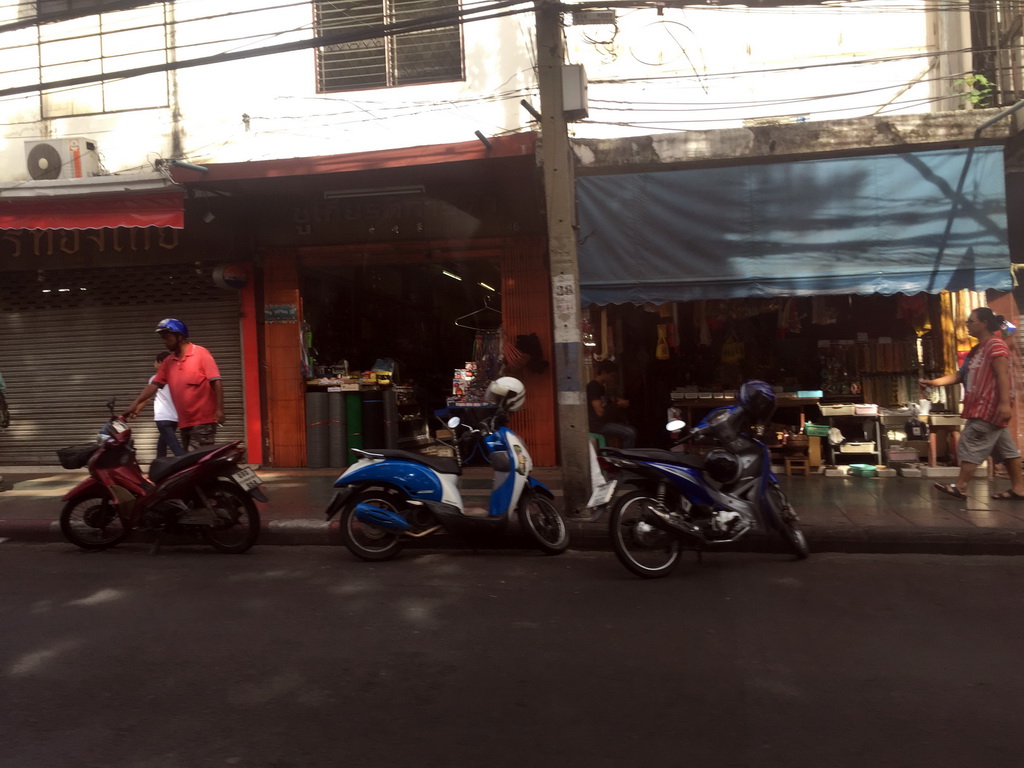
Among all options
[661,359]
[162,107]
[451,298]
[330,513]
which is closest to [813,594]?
[330,513]

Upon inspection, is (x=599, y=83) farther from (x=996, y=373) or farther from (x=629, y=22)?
(x=996, y=373)

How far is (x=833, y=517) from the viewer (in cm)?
759

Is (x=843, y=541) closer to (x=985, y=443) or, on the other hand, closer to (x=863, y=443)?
(x=985, y=443)

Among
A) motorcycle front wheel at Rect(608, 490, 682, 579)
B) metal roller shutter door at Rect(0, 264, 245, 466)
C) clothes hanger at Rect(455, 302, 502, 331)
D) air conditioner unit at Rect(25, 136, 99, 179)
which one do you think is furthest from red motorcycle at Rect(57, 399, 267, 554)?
air conditioner unit at Rect(25, 136, 99, 179)

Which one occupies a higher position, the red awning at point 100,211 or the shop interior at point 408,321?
the red awning at point 100,211

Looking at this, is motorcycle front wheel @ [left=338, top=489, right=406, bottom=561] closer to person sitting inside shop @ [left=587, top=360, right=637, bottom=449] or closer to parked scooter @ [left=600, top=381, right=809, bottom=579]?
parked scooter @ [left=600, top=381, right=809, bottom=579]

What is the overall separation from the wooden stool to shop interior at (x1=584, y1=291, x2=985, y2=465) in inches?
7.8

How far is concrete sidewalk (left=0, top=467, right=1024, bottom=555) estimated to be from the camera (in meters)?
6.96

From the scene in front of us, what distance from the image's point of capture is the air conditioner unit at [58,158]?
11666mm

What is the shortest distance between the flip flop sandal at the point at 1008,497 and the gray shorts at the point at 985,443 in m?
0.33

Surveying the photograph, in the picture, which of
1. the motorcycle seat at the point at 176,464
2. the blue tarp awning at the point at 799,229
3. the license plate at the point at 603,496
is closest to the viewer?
the license plate at the point at 603,496

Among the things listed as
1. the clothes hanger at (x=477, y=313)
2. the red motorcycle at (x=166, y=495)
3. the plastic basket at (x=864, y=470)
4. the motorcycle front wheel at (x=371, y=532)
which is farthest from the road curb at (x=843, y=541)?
the clothes hanger at (x=477, y=313)

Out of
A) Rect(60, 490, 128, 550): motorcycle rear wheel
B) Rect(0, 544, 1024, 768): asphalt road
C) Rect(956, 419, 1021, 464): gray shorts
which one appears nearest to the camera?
Rect(0, 544, 1024, 768): asphalt road

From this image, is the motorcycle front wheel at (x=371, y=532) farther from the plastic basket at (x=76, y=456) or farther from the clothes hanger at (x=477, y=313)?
the clothes hanger at (x=477, y=313)
